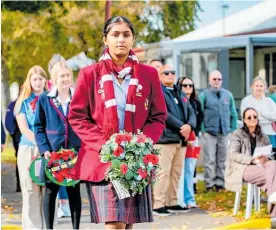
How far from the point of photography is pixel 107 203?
528 cm

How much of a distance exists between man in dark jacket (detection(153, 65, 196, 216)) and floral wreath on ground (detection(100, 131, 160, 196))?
16.2 ft

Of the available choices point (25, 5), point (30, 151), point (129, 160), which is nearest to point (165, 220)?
point (30, 151)

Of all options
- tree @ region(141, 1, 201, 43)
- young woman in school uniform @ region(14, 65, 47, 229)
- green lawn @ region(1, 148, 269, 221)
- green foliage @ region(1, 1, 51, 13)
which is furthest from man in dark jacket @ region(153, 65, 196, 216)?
tree @ region(141, 1, 201, 43)

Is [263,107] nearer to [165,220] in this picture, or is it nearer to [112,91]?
[165,220]

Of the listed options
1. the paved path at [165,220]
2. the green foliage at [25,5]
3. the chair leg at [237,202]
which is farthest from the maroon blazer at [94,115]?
the green foliage at [25,5]

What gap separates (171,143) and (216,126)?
2766mm

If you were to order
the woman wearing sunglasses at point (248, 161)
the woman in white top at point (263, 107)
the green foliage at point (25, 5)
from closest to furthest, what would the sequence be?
the woman wearing sunglasses at point (248, 161) < the woman in white top at point (263, 107) < the green foliage at point (25, 5)

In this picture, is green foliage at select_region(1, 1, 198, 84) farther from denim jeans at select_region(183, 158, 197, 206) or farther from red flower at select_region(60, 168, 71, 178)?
red flower at select_region(60, 168, 71, 178)

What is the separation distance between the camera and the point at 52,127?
7.66 m

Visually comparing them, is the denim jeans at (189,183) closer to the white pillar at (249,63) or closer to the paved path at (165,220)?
the paved path at (165,220)

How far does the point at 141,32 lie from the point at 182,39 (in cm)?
527

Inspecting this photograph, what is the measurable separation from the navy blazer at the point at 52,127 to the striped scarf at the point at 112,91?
227 centimetres

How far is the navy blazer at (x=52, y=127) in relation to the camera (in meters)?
7.66

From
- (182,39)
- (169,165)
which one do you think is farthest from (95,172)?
(182,39)
